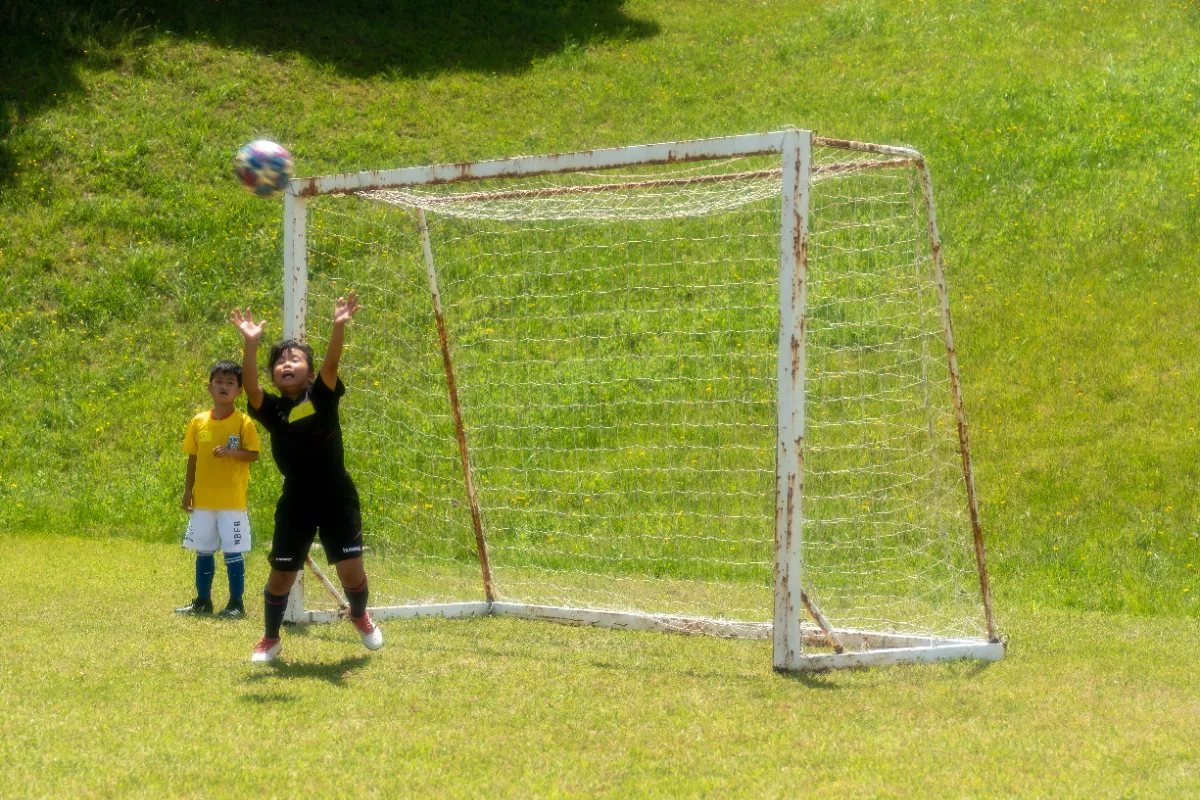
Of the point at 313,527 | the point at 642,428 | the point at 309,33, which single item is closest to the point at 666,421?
the point at 642,428

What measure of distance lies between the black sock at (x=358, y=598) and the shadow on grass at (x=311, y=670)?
225 mm

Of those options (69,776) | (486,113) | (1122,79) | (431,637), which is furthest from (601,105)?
(69,776)

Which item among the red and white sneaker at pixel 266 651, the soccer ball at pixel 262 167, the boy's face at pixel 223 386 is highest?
the soccer ball at pixel 262 167

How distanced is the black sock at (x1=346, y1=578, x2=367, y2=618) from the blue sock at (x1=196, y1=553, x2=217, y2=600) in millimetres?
1578

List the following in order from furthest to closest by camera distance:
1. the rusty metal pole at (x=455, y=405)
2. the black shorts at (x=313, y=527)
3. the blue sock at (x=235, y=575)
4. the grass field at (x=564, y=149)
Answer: the rusty metal pole at (x=455, y=405), the blue sock at (x=235, y=575), the black shorts at (x=313, y=527), the grass field at (x=564, y=149)

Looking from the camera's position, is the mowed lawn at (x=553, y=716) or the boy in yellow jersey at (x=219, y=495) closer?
the mowed lawn at (x=553, y=716)

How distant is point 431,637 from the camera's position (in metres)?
6.55

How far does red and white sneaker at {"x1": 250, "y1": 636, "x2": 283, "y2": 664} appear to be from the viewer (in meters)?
5.59

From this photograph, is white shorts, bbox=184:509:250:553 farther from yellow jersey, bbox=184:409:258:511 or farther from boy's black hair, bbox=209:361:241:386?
boy's black hair, bbox=209:361:241:386

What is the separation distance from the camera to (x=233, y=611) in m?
7.00

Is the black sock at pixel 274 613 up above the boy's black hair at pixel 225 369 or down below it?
below

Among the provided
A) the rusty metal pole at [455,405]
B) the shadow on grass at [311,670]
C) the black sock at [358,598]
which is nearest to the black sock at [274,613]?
the shadow on grass at [311,670]

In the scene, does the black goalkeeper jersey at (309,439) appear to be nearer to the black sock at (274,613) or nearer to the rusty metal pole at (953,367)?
the black sock at (274,613)

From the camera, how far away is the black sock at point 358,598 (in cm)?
575
